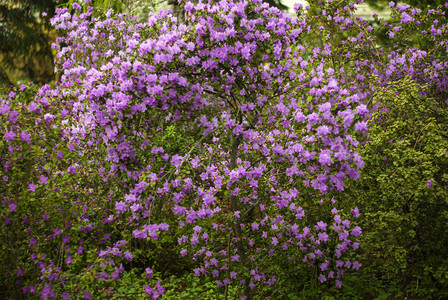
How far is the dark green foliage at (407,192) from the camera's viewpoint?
13.5 ft

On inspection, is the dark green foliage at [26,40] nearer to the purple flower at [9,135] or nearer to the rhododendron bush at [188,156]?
the rhododendron bush at [188,156]

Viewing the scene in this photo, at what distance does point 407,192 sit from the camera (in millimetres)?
4145

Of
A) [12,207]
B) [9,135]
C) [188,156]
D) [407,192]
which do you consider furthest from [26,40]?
[407,192]

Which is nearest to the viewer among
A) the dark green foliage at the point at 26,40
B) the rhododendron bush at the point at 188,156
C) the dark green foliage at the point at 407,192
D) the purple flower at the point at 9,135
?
the purple flower at the point at 9,135

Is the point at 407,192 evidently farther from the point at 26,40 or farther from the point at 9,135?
the point at 26,40

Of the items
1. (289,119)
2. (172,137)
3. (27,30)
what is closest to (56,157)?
(289,119)

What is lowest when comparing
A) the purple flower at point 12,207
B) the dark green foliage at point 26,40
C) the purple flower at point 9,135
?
A: the purple flower at point 12,207

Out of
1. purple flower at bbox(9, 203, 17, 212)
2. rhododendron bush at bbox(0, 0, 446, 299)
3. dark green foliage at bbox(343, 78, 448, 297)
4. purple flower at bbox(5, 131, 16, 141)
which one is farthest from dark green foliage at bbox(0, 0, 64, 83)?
dark green foliage at bbox(343, 78, 448, 297)

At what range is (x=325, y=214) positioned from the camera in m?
4.50

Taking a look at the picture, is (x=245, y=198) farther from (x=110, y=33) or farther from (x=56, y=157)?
(x=110, y=33)

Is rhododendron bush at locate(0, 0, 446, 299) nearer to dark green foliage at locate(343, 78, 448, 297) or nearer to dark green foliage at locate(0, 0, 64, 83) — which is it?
dark green foliage at locate(343, 78, 448, 297)

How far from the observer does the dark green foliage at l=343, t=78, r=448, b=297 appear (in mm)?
4117

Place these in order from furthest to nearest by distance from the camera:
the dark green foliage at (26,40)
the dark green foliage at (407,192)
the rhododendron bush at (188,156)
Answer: the dark green foliage at (26,40)
the dark green foliage at (407,192)
the rhododendron bush at (188,156)

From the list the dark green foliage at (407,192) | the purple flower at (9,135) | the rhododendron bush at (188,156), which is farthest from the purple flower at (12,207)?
the dark green foliage at (407,192)
